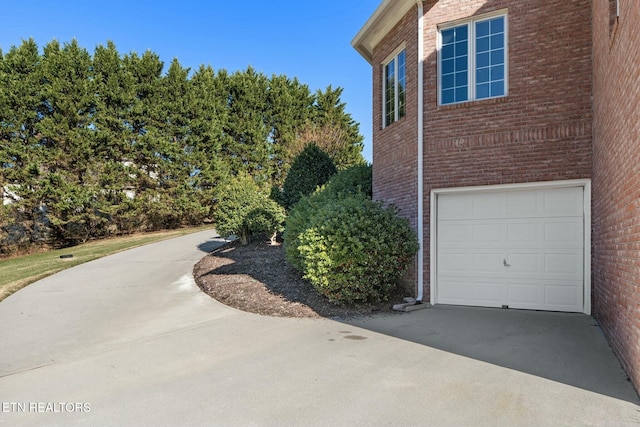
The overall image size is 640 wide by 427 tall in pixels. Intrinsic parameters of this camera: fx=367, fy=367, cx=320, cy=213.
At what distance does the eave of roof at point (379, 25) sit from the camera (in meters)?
7.77

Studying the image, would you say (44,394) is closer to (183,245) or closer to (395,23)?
→ (395,23)

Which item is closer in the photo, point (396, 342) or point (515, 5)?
point (396, 342)

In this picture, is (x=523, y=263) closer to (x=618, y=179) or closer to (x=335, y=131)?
(x=618, y=179)

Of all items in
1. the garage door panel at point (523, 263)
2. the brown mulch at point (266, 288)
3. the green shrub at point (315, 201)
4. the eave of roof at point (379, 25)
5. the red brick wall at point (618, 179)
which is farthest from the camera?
the green shrub at point (315, 201)

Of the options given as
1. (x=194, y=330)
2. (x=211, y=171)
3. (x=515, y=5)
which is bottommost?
(x=194, y=330)

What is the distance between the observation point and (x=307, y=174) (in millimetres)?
13789

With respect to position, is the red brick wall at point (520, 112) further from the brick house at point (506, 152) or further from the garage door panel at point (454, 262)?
the garage door panel at point (454, 262)

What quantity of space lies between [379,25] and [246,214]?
281 inches

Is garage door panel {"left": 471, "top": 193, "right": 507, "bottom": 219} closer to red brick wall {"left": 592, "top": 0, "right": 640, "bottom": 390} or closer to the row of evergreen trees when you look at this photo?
red brick wall {"left": 592, "top": 0, "right": 640, "bottom": 390}

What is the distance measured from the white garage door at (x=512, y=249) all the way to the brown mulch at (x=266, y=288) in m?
1.31

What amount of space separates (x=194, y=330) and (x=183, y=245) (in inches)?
370

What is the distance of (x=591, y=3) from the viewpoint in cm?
632

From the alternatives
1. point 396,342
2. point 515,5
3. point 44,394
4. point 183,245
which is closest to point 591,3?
point 515,5

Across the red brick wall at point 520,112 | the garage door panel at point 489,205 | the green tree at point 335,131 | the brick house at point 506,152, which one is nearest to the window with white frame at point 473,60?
the brick house at point 506,152
